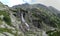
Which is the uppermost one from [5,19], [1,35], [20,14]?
[20,14]

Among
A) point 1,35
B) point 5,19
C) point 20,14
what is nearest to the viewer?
point 1,35

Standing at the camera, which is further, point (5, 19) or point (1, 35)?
point (5, 19)

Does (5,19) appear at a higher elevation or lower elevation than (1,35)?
higher

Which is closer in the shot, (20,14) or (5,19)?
(5,19)

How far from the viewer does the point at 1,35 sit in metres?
Result: 69.9

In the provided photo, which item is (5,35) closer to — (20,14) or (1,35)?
(1,35)

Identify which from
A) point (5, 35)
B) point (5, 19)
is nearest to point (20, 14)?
point (5, 19)

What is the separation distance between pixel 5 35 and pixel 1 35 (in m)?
2.65

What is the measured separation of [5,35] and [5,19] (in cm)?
5493

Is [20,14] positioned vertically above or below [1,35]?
above

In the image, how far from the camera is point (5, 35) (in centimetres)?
7231

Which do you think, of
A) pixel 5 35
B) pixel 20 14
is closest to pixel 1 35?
pixel 5 35

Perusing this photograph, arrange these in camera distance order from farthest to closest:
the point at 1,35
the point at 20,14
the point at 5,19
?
the point at 20,14 < the point at 5,19 < the point at 1,35

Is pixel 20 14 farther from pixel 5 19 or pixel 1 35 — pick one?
pixel 1 35
